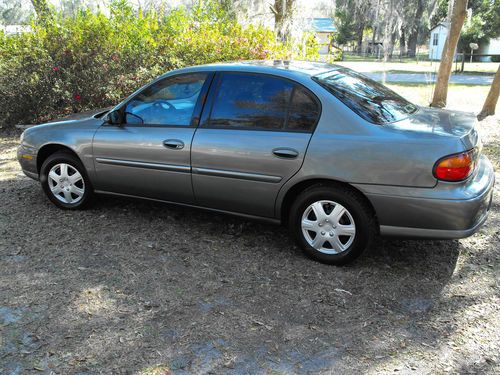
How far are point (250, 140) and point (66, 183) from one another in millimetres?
2313

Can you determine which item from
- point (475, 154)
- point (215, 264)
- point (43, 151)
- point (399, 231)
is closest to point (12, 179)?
point (43, 151)

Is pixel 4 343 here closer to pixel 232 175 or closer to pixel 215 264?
pixel 215 264

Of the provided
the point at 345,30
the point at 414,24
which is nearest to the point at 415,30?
the point at 414,24

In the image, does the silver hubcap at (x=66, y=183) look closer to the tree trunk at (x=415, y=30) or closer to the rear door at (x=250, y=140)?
the rear door at (x=250, y=140)

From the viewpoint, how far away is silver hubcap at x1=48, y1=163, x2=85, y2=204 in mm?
5062

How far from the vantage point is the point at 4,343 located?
3.02 metres

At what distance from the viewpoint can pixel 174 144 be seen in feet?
14.1

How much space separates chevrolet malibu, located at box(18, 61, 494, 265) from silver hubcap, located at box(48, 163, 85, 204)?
0.49 ft

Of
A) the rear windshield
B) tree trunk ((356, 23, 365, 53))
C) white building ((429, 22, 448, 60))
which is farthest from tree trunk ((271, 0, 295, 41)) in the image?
tree trunk ((356, 23, 365, 53))

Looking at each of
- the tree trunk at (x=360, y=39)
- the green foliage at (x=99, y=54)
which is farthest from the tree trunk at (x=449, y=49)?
the tree trunk at (x=360, y=39)

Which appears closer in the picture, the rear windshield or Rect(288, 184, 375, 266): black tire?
Rect(288, 184, 375, 266): black tire

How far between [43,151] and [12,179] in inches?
73.9

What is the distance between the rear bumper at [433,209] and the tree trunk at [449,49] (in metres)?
8.96

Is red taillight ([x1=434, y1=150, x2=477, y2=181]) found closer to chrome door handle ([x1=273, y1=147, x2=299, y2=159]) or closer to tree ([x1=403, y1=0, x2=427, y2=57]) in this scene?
chrome door handle ([x1=273, y1=147, x2=299, y2=159])
